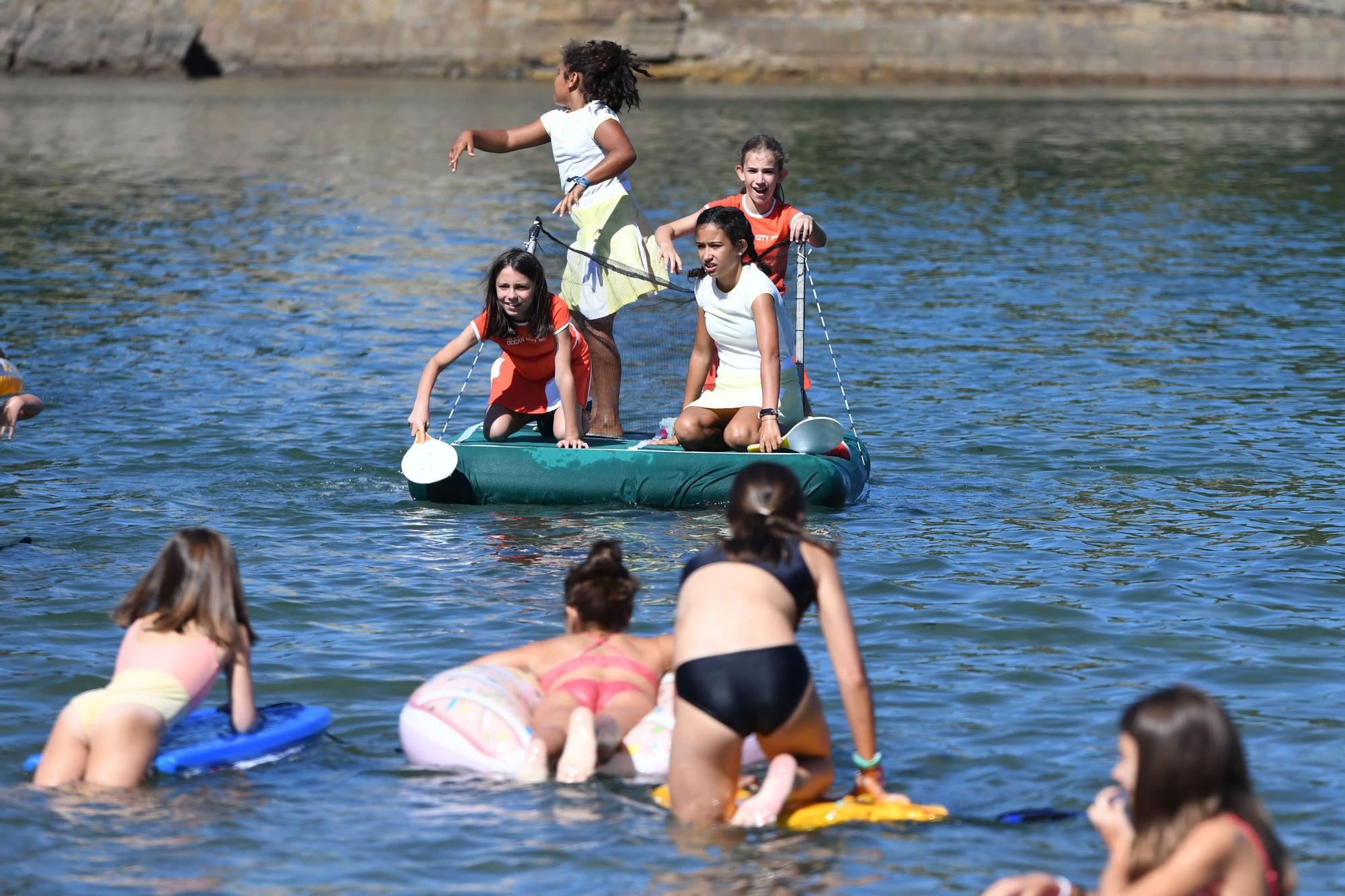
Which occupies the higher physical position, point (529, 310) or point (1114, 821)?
point (529, 310)

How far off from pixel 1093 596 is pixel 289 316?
1103 centimetres

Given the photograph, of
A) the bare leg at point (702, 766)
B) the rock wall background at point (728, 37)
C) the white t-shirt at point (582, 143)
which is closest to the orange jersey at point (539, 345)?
the white t-shirt at point (582, 143)

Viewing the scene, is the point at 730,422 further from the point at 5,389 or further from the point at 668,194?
the point at 668,194

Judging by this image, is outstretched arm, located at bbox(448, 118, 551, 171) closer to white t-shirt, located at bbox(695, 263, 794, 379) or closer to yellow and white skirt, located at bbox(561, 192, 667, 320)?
yellow and white skirt, located at bbox(561, 192, 667, 320)

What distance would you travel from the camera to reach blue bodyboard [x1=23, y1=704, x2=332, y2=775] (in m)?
6.42

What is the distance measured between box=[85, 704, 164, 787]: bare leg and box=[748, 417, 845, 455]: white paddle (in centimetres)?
474

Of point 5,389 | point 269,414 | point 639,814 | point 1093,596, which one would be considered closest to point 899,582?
point 1093,596

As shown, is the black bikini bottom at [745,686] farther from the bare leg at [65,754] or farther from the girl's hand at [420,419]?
the girl's hand at [420,419]

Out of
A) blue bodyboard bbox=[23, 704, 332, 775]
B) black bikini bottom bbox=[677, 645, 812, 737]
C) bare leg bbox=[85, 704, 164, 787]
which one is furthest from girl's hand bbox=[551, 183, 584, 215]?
black bikini bottom bbox=[677, 645, 812, 737]

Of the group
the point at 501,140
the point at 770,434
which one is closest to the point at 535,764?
the point at 770,434

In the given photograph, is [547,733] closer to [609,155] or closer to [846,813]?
[846,813]

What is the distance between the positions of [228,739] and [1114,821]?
3339mm

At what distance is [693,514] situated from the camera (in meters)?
10.4

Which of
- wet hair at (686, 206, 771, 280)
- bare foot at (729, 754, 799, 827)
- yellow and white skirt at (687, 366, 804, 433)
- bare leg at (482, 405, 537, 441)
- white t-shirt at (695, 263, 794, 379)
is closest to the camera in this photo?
bare foot at (729, 754, 799, 827)
